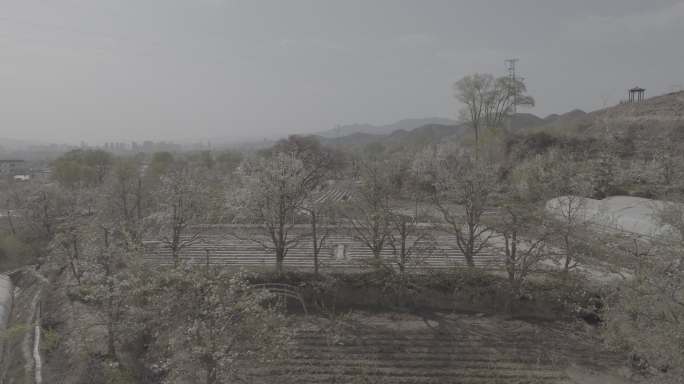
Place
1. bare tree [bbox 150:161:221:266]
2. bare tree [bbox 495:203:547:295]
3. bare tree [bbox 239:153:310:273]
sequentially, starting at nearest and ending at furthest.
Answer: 1. bare tree [bbox 495:203:547:295]
2. bare tree [bbox 239:153:310:273]
3. bare tree [bbox 150:161:221:266]

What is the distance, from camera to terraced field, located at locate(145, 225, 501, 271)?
1355cm

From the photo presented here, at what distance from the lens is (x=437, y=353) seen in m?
8.95

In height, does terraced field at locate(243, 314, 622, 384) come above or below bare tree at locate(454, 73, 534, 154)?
below

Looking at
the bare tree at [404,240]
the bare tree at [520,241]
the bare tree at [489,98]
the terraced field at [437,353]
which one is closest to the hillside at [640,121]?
the bare tree at [489,98]

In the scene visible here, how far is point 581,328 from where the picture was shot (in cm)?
1016

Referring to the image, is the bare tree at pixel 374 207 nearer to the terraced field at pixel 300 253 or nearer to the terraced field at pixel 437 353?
the terraced field at pixel 300 253

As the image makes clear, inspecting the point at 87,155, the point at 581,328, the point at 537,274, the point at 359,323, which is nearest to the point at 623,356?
the point at 581,328

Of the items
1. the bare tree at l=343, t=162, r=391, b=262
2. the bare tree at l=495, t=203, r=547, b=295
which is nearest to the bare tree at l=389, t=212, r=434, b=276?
the bare tree at l=343, t=162, r=391, b=262

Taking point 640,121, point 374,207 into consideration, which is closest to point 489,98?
point 640,121

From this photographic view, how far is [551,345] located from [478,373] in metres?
2.61

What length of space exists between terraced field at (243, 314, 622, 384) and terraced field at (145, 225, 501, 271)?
2571 millimetres

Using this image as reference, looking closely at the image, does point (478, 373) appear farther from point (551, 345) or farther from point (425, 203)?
point (425, 203)

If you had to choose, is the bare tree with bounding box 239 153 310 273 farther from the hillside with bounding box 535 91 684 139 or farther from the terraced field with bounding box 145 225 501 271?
the hillside with bounding box 535 91 684 139

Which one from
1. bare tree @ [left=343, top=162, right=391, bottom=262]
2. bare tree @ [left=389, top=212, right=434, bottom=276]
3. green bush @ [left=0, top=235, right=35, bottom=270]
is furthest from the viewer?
green bush @ [left=0, top=235, right=35, bottom=270]
